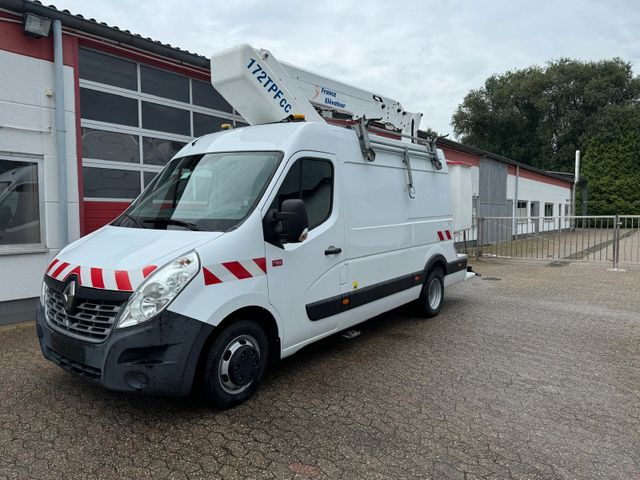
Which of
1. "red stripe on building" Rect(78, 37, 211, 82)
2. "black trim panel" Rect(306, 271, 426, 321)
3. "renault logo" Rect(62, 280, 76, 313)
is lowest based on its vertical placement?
"black trim panel" Rect(306, 271, 426, 321)

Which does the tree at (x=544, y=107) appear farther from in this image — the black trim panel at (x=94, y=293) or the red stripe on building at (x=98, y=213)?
the black trim panel at (x=94, y=293)

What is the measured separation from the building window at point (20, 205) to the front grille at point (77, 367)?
11.7ft

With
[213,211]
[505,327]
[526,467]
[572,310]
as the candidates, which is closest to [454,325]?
[505,327]

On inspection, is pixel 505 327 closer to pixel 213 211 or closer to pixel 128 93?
pixel 213 211

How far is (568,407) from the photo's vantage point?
3.65 m

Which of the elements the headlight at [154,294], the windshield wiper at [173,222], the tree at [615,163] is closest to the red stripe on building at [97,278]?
the headlight at [154,294]

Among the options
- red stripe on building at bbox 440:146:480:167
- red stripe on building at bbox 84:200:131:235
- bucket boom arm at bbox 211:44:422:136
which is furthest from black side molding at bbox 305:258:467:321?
red stripe on building at bbox 440:146:480:167

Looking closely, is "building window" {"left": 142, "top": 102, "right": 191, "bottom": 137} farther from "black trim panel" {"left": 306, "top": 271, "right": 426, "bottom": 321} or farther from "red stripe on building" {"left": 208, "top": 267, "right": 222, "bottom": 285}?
"red stripe on building" {"left": 208, "top": 267, "right": 222, "bottom": 285}

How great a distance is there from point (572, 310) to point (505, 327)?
5.89 ft

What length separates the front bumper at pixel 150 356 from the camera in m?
2.96

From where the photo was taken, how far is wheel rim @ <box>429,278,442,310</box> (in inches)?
253

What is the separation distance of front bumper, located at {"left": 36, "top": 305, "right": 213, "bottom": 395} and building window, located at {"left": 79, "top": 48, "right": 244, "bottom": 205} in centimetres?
468

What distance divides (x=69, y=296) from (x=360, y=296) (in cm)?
269

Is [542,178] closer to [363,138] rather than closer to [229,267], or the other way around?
[363,138]
